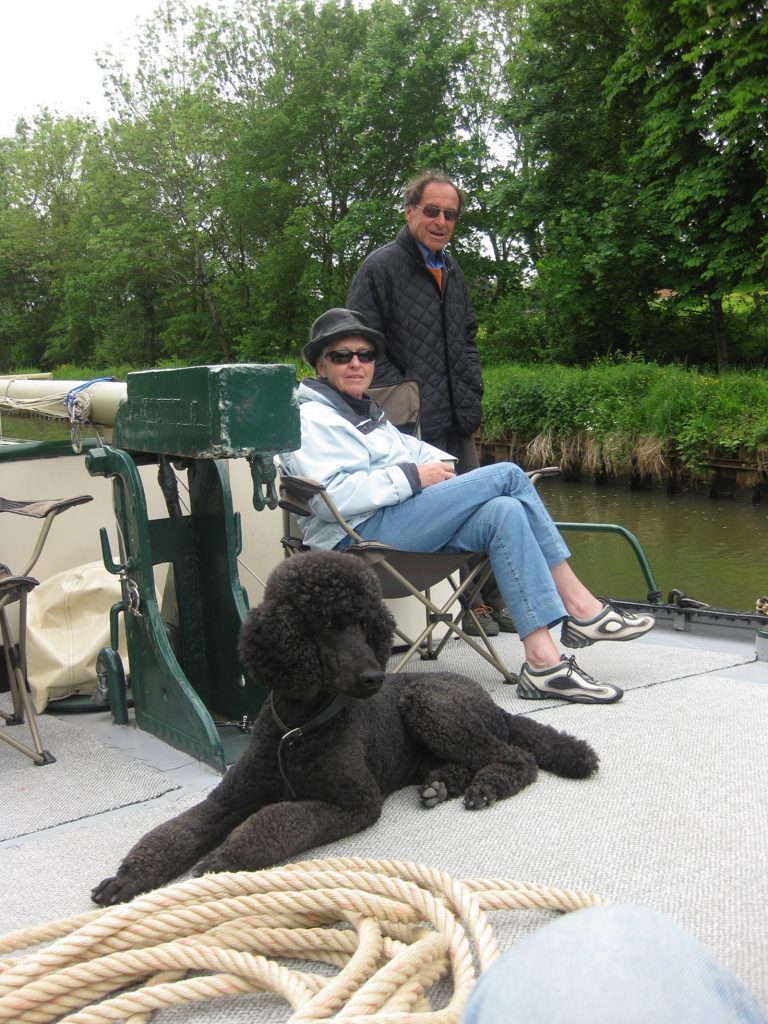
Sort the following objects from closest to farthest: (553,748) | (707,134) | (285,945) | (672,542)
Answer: (285,945) < (553,748) < (672,542) < (707,134)

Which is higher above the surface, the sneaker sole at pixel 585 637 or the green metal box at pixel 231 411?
the green metal box at pixel 231 411

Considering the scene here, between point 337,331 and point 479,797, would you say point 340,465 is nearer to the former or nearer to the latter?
point 337,331

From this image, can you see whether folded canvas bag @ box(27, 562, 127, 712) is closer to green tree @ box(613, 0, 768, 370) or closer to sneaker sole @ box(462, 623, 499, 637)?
sneaker sole @ box(462, 623, 499, 637)

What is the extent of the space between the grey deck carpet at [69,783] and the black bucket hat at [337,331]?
1.55 metres

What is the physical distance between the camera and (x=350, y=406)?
144 inches

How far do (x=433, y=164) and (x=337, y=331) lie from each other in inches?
1023

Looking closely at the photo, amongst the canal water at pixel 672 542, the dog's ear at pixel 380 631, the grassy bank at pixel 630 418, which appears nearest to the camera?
the dog's ear at pixel 380 631

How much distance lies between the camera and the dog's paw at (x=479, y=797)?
2.58 metres

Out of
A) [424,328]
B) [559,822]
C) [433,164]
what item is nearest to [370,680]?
[559,822]

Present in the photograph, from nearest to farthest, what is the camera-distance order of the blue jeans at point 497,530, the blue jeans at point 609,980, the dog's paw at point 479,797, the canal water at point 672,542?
1. the blue jeans at point 609,980
2. the dog's paw at point 479,797
3. the blue jeans at point 497,530
4. the canal water at point 672,542

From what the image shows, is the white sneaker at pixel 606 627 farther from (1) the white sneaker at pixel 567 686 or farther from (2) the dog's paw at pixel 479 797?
(2) the dog's paw at pixel 479 797

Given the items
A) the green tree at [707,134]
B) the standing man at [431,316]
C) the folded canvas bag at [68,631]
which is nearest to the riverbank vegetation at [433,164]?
the green tree at [707,134]

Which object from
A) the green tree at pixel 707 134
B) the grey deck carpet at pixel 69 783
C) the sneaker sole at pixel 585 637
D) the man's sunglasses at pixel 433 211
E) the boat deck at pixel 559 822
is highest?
the green tree at pixel 707 134

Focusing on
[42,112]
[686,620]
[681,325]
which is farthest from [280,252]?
[686,620]
